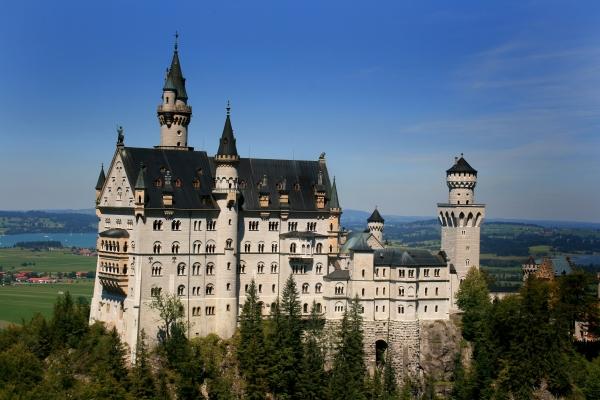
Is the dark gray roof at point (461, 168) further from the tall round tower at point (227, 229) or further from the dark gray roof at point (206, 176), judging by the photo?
the tall round tower at point (227, 229)

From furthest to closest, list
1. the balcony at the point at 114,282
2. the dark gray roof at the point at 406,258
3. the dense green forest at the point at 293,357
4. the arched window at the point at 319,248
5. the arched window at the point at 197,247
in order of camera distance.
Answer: the arched window at the point at 319,248
the dark gray roof at the point at 406,258
the arched window at the point at 197,247
the balcony at the point at 114,282
the dense green forest at the point at 293,357

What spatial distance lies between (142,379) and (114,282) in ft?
40.7

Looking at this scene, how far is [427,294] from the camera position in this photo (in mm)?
101625

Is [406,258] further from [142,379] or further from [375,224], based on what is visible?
[142,379]

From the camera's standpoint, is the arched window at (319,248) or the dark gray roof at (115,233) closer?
the dark gray roof at (115,233)

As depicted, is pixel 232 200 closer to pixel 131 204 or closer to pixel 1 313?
pixel 131 204

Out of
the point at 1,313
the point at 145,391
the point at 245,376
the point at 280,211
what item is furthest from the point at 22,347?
the point at 1,313

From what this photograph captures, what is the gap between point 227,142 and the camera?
3775 inches

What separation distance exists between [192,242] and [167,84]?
21.8 m

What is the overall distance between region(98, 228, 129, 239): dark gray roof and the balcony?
→ 13.7 ft

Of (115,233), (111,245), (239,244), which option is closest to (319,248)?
(239,244)

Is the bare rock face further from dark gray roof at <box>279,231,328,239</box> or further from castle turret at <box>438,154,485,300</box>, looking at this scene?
dark gray roof at <box>279,231,328,239</box>

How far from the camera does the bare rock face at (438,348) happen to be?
99.9 metres

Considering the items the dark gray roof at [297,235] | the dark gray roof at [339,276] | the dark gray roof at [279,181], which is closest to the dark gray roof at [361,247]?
the dark gray roof at [339,276]
